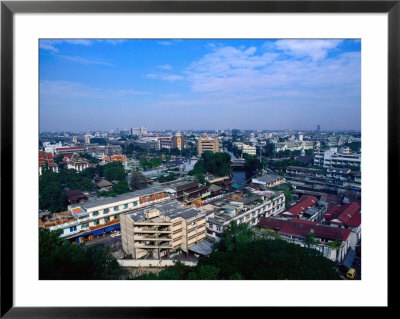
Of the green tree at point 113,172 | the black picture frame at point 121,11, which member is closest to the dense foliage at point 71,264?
the black picture frame at point 121,11

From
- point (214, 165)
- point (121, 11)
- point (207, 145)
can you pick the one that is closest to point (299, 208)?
point (214, 165)

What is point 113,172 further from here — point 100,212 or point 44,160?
point 44,160

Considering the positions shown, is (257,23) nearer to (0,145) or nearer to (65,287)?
(0,145)

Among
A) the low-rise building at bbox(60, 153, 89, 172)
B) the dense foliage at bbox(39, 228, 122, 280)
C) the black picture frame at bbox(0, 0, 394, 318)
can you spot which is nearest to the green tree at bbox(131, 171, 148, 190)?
the low-rise building at bbox(60, 153, 89, 172)

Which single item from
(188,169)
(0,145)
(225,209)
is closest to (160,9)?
(0,145)

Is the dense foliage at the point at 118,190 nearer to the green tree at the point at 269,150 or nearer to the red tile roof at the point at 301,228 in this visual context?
the red tile roof at the point at 301,228
